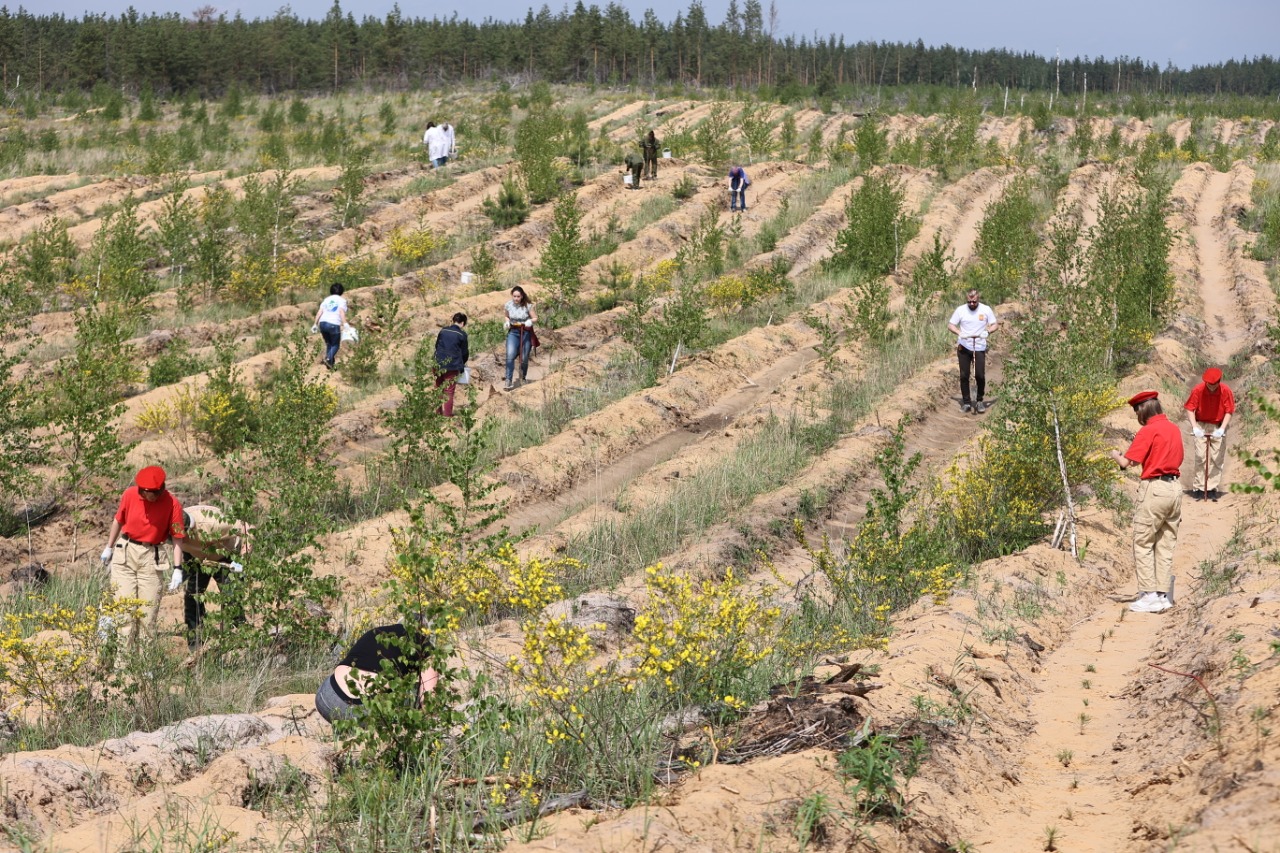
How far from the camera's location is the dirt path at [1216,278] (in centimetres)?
1869

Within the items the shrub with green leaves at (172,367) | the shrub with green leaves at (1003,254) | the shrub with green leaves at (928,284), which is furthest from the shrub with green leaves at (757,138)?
the shrub with green leaves at (172,367)

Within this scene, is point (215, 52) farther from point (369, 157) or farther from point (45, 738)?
point (45, 738)

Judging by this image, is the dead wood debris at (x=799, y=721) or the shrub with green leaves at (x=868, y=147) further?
the shrub with green leaves at (x=868, y=147)

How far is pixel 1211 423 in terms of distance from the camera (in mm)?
11680

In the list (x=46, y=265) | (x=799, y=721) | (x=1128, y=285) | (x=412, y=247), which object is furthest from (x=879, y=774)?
(x=412, y=247)

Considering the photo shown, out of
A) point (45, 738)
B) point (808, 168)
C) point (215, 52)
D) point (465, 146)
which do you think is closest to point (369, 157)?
point (465, 146)

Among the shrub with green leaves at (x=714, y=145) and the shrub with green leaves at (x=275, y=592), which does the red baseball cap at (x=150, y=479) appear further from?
the shrub with green leaves at (x=714, y=145)

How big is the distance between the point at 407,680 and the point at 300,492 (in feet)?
12.6

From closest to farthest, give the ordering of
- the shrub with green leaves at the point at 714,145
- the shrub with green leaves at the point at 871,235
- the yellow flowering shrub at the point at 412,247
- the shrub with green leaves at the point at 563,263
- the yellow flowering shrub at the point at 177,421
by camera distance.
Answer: the yellow flowering shrub at the point at 177,421, the shrub with green leaves at the point at 563,263, the shrub with green leaves at the point at 871,235, the yellow flowering shrub at the point at 412,247, the shrub with green leaves at the point at 714,145

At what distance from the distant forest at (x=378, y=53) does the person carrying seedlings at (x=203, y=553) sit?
Answer: 147ft

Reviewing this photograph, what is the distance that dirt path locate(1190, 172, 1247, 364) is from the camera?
61.3ft

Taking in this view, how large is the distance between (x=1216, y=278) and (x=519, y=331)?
47.7 feet

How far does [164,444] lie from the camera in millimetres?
13672

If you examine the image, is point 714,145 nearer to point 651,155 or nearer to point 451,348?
point 651,155
